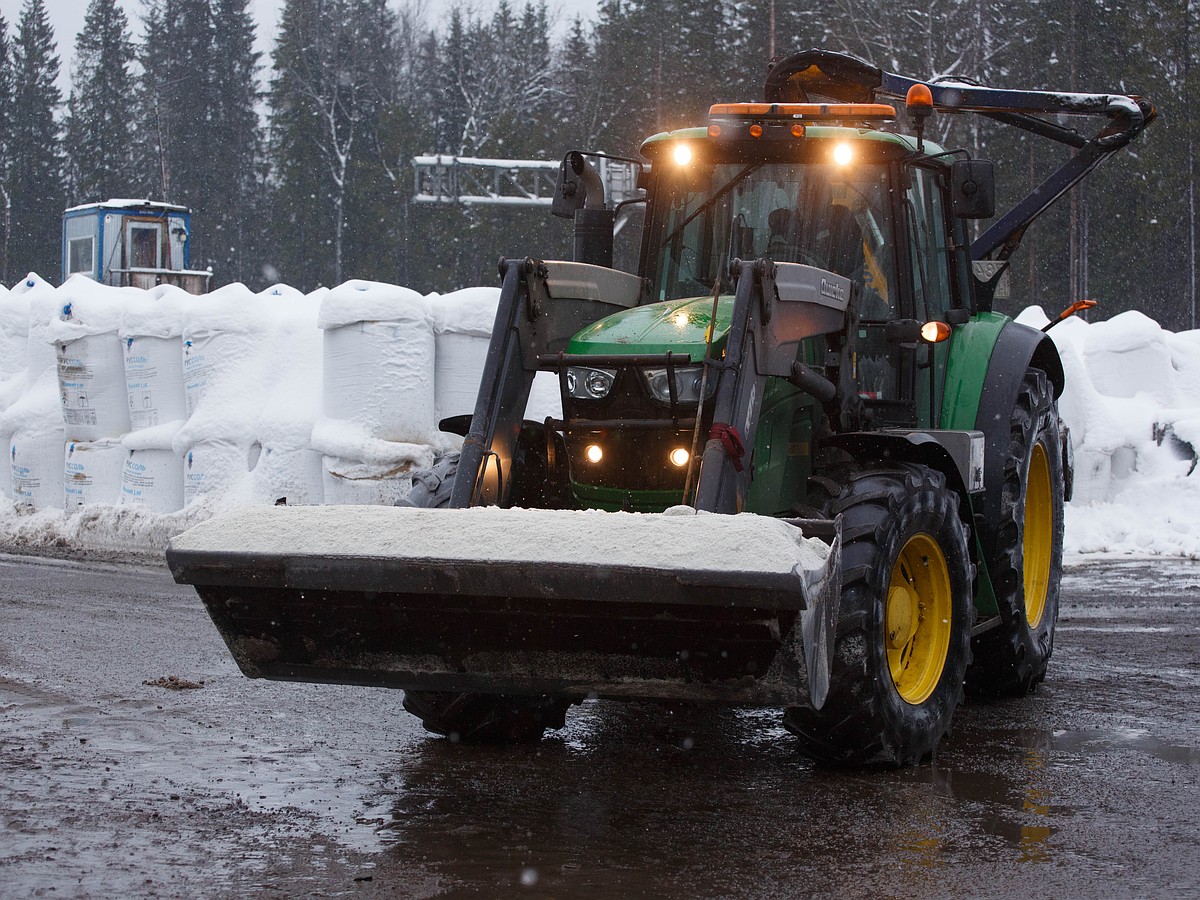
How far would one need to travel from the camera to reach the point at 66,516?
40.0 ft

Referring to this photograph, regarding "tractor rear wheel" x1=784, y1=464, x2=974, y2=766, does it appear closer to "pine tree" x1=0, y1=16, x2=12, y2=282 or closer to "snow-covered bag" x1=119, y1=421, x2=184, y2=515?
"snow-covered bag" x1=119, y1=421, x2=184, y2=515

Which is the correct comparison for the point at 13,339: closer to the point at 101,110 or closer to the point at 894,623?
the point at 894,623

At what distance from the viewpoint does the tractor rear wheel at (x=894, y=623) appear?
4.84 metres

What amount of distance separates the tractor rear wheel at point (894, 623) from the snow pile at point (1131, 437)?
6.74m

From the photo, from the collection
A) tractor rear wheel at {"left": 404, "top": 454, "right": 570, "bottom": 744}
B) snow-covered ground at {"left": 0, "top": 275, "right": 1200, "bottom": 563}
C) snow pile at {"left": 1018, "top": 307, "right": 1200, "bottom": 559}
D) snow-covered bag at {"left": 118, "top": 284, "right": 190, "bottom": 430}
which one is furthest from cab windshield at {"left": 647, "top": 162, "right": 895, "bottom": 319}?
snow-covered bag at {"left": 118, "top": 284, "right": 190, "bottom": 430}

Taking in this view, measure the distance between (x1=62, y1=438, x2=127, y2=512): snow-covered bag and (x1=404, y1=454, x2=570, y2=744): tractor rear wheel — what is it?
709 centimetres

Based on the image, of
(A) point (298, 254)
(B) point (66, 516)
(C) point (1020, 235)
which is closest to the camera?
(C) point (1020, 235)

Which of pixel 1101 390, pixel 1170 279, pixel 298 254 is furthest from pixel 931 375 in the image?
pixel 298 254

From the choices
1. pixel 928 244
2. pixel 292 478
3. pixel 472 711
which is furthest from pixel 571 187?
pixel 292 478

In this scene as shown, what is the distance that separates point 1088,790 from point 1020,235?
10.2 feet

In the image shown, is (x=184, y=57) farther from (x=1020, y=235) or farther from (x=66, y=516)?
(x=1020, y=235)

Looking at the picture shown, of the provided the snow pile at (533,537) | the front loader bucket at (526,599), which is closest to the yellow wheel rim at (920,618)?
the front loader bucket at (526,599)

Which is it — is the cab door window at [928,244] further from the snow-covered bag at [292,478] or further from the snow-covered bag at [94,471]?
the snow-covered bag at [94,471]

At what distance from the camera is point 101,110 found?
56.2 meters
